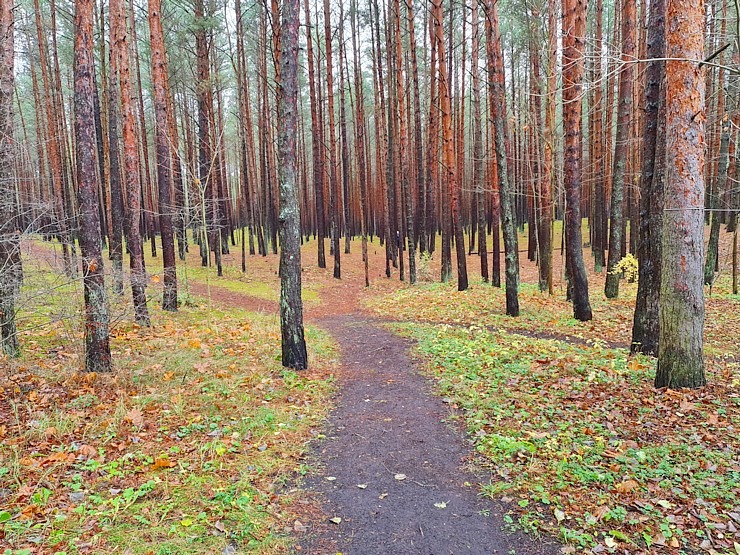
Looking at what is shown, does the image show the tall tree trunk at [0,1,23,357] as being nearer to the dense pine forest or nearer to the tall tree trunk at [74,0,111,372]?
the dense pine forest

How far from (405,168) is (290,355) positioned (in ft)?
40.3

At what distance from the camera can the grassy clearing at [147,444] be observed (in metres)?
3.44

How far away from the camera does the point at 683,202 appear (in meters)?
5.43

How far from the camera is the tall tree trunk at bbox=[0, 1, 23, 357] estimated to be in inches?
233

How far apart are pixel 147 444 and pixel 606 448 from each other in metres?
4.96

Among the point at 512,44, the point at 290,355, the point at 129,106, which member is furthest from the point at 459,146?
the point at 290,355

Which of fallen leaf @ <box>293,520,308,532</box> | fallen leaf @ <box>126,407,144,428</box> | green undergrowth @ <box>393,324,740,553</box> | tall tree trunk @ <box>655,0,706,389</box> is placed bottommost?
fallen leaf @ <box>293,520,308,532</box>

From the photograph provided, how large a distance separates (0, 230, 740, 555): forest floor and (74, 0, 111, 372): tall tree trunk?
1.13 ft

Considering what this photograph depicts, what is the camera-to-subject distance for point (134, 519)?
3551mm

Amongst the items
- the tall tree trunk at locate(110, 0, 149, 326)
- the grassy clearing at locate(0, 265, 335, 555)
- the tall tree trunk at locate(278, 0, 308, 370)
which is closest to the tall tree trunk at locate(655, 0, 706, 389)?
the grassy clearing at locate(0, 265, 335, 555)

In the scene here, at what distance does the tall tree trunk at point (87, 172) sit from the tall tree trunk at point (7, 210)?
0.83 meters

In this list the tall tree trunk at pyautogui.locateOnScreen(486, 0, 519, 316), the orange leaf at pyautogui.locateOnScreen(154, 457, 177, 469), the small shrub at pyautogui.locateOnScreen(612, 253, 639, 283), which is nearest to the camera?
the orange leaf at pyautogui.locateOnScreen(154, 457, 177, 469)

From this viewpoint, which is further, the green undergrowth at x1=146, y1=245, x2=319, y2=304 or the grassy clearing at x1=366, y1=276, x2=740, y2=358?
the green undergrowth at x1=146, y1=245, x2=319, y2=304

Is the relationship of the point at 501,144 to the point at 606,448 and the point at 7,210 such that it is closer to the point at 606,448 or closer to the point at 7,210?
the point at 606,448
